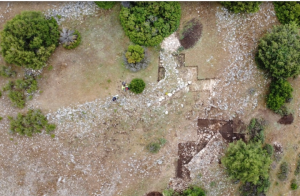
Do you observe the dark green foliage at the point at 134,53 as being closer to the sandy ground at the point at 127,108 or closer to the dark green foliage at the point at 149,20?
the dark green foliage at the point at 149,20

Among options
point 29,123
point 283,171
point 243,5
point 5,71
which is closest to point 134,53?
point 243,5

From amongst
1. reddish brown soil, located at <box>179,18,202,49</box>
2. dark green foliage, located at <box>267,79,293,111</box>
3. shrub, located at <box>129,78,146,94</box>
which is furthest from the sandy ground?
dark green foliage, located at <box>267,79,293,111</box>

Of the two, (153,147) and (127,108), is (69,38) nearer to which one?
(127,108)

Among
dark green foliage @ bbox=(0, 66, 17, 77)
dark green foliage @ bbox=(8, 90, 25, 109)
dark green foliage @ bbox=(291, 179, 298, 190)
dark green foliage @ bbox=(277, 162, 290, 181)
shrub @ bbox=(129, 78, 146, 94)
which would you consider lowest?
dark green foliage @ bbox=(291, 179, 298, 190)

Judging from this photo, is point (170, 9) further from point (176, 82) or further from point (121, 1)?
point (176, 82)

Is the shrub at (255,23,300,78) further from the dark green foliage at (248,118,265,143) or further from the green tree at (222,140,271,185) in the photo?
the green tree at (222,140,271,185)

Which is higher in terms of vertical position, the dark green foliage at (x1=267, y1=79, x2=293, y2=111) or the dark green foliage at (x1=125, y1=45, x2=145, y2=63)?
the dark green foliage at (x1=125, y1=45, x2=145, y2=63)

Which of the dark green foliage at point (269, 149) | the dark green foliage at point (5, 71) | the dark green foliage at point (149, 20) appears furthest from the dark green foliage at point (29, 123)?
the dark green foliage at point (269, 149)
